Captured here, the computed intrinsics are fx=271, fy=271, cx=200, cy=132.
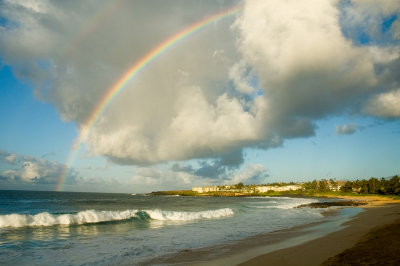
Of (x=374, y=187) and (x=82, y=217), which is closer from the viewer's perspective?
(x=82, y=217)

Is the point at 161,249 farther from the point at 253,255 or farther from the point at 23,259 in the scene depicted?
the point at 23,259

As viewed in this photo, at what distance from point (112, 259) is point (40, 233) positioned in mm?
12820

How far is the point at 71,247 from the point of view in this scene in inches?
640

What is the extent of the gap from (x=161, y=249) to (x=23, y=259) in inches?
267

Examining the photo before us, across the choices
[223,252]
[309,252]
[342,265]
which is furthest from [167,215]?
[342,265]

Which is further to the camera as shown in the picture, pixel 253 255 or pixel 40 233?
pixel 40 233

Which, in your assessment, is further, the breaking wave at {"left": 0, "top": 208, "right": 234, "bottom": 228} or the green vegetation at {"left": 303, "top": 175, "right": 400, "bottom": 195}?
the green vegetation at {"left": 303, "top": 175, "right": 400, "bottom": 195}

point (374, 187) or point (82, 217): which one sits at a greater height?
point (82, 217)

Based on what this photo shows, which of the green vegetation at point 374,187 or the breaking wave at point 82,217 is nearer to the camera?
the breaking wave at point 82,217

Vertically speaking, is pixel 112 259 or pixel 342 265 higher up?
pixel 342 265

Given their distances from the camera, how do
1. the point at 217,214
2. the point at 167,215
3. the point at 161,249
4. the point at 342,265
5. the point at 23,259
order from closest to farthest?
the point at 342,265 → the point at 23,259 → the point at 161,249 → the point at 167,215 → the point at 217,214

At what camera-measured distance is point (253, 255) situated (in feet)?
41.8

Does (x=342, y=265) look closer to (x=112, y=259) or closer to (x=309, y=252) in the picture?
(x=309, y=252)

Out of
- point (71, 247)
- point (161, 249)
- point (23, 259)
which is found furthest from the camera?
point (71, 247)
